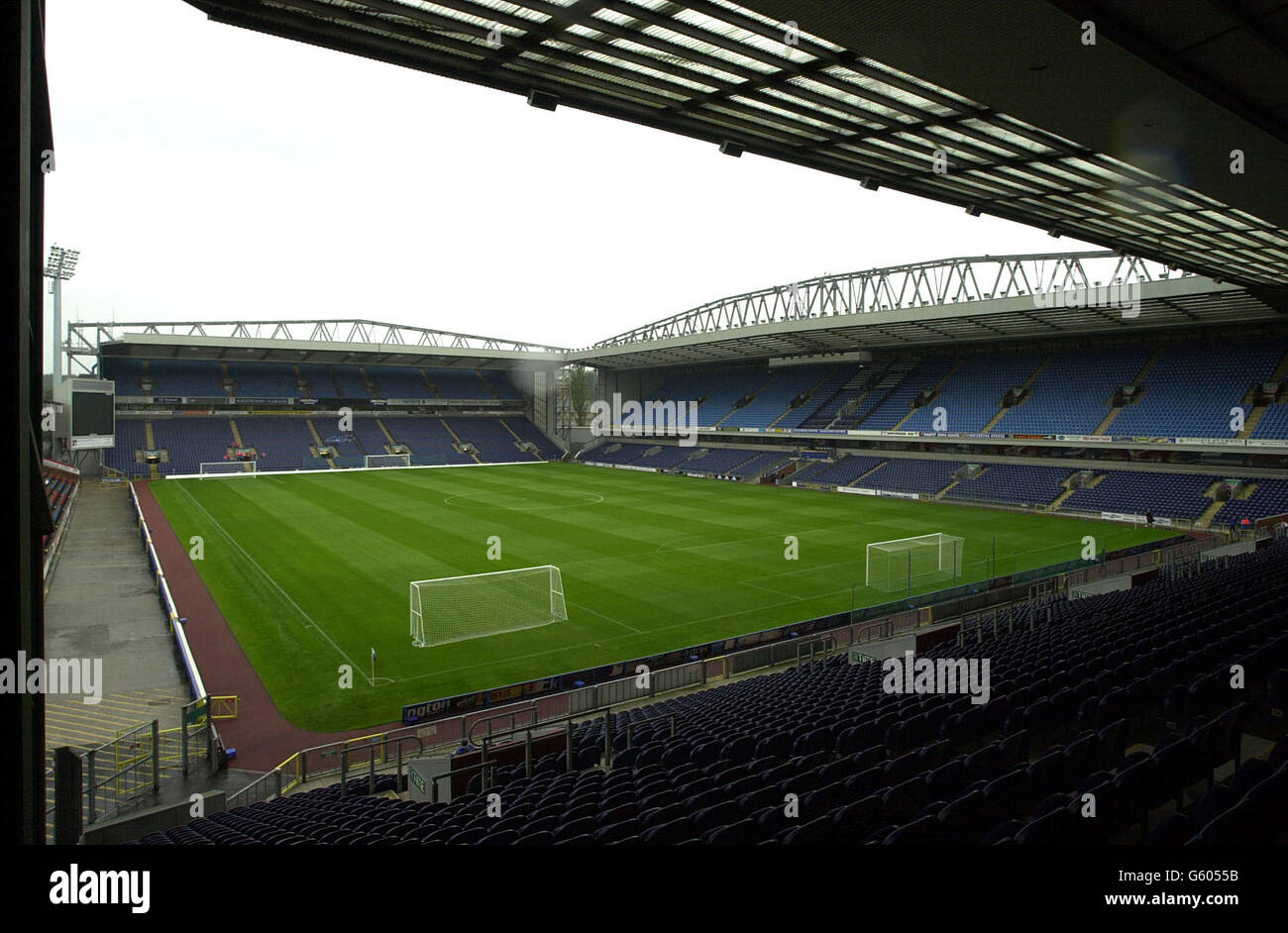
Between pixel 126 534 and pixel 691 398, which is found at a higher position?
pixel 691 398

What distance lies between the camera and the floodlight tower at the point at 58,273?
4072 cm

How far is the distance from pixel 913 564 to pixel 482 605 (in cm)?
1472

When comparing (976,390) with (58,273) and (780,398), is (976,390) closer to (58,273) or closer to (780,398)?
(780,398)

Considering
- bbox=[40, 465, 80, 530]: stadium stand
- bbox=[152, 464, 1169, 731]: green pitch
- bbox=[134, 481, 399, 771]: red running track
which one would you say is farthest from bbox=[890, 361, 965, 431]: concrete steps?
bbox=[40, 465, 80, 530]: stadium stand

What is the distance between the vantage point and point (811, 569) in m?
26.0

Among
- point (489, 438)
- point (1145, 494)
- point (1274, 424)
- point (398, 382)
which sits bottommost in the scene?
point (1145, 494)

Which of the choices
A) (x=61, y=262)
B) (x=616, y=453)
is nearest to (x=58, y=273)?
(x=61, y=262)

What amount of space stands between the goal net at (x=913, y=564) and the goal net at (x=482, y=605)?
1070 centimetres

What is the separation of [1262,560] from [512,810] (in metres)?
20.1

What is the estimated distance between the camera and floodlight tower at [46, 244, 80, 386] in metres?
40.7

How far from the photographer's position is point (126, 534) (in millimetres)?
32188

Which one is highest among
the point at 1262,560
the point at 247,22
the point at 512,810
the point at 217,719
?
the point at 247,22
